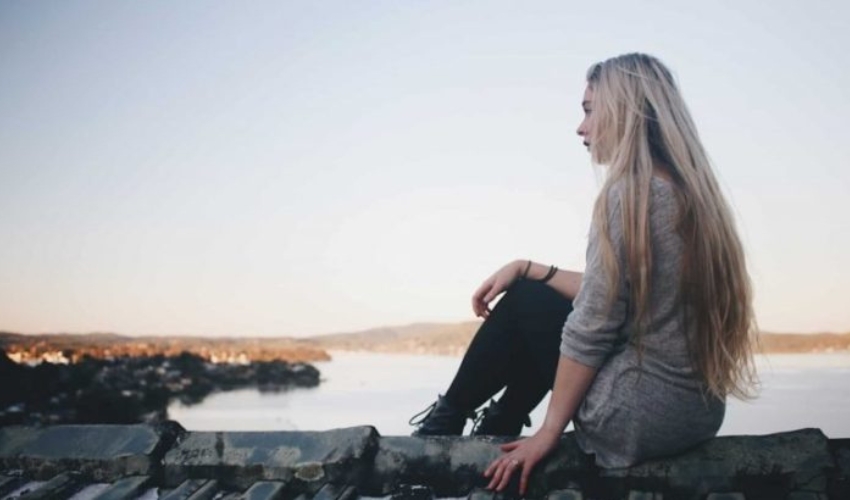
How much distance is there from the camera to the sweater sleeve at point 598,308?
4.80ft

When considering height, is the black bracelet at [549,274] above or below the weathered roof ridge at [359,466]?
above

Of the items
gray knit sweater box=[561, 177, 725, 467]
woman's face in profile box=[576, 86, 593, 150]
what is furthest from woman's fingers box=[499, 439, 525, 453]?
woman's face in profile box=[576, 86, 593, 150]

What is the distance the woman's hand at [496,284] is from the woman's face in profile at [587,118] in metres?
0.47

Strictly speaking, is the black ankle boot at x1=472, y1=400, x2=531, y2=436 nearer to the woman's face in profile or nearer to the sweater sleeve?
the sweater sleeve

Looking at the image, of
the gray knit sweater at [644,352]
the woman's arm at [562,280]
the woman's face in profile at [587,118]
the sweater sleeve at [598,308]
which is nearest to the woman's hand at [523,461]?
the gray knit sweater at [644,352]

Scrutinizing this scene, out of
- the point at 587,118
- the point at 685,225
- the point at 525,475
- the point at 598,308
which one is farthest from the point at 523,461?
the point at 587,118

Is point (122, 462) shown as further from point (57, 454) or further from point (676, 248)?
point (676, 248)

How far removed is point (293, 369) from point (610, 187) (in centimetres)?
3655

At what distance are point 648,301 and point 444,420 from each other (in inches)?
29.6

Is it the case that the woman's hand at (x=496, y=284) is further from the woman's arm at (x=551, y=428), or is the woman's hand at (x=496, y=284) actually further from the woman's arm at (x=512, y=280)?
the woman's arm at (x=551, y=428)

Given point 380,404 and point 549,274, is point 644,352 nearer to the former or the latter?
point 549,274

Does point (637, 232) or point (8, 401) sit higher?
point (637, 232)

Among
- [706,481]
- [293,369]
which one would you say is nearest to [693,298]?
[706,481]

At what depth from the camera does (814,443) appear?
1.60 meters
